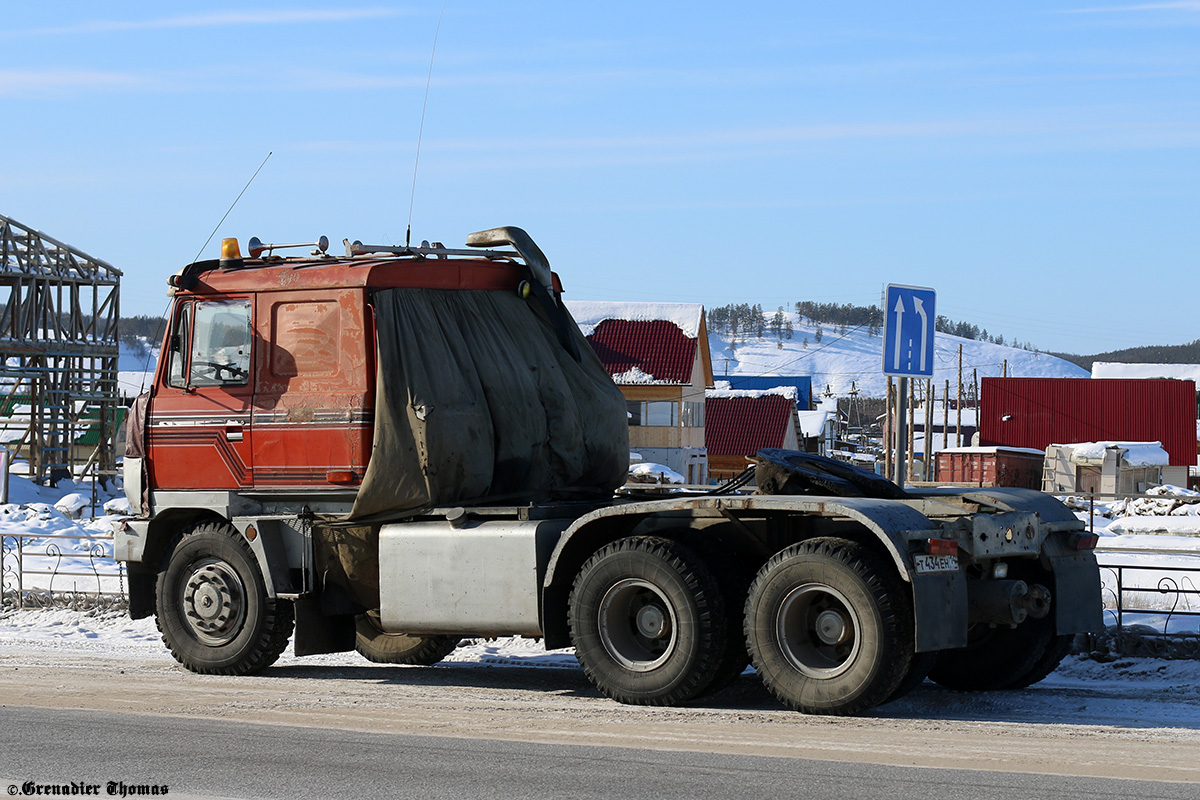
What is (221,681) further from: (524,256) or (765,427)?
(765,427)

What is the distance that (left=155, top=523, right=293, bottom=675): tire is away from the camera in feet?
35.3

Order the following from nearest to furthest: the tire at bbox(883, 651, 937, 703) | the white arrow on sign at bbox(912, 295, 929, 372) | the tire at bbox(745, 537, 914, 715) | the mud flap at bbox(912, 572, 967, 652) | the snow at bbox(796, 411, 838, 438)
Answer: the mud flap at bbox(912, 572, 967, 652) → the tire at bbox(745, 537, 914, 715) → the tire at bbox(883, 651, 937, 703) → the white arrow on sign at bbox(912, 295, 929, 372) → the snow at bbox(796, 411, 838, 438)

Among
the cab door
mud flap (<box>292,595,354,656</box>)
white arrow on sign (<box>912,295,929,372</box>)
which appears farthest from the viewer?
white arrow on sign (<box>912,295,929,372</box>)

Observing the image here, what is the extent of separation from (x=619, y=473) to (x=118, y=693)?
13.6 feet

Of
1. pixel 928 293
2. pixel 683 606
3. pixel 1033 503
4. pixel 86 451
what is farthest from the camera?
pixel 86 451

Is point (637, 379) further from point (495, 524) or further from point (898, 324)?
point (495, 524)

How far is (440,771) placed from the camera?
23.3ft

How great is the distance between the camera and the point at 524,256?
36.7ft

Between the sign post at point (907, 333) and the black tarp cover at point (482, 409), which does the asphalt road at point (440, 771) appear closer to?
the black tarp cover at point (482, 409)

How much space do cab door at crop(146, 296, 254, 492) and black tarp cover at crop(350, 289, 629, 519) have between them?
3.98 feet

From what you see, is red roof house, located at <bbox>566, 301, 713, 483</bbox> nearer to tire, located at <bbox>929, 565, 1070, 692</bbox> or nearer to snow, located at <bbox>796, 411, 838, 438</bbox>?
snow, located at <bbox>796, 411, 838, 438</bbox>

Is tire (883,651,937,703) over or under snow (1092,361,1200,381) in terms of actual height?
under

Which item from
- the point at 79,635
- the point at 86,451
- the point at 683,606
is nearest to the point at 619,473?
the point at 683,606

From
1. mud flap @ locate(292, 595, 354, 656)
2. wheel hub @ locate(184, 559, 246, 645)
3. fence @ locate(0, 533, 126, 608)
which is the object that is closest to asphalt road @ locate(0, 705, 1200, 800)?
mud flap @ locate(292, 595, 354, 656)
